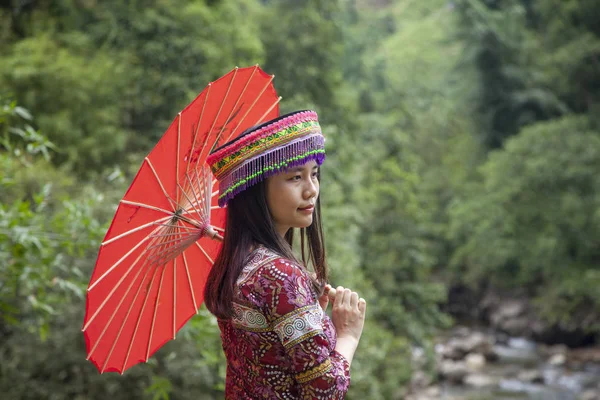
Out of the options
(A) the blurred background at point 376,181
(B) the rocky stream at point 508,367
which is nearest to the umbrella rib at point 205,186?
(A) the blurred background at point 376,181

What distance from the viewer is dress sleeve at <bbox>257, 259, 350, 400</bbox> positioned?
5.73ft

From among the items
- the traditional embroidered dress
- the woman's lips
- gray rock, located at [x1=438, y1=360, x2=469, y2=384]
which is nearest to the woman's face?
the woman's lips

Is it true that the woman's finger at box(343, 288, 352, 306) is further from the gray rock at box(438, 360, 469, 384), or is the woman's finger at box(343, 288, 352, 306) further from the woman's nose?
the gray rock at box(438, 360, 469, 384)

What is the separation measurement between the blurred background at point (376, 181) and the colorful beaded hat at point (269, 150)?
6.66 feet

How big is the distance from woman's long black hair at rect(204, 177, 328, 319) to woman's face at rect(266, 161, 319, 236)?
3 centimetres

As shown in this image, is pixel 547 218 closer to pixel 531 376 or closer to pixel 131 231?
pixel 531 376

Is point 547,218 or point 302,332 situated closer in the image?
point 302,332

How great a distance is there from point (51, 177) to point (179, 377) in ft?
12.3

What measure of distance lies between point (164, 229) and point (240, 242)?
0.36m

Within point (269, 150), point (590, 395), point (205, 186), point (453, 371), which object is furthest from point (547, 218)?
point (269, 150)

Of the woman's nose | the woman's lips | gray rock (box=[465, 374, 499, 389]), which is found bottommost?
the woman's lips

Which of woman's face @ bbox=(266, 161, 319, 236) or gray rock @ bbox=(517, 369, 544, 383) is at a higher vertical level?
gray rock @ bbox=(517, 369, 544, 383)

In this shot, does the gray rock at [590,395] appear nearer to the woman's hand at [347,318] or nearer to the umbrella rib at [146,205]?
the woman's hand at [347,318]

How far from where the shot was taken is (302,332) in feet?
5.73
